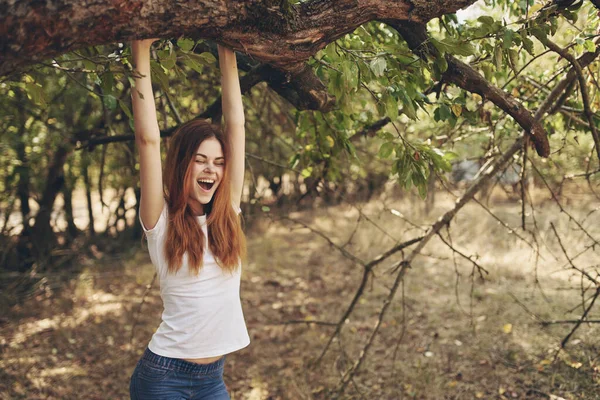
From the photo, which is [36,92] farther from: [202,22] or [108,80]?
[202,22]

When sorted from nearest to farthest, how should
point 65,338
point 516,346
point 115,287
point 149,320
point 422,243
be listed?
point 422,243, point 516,346, point 65,338, point 149,320, point 115,287

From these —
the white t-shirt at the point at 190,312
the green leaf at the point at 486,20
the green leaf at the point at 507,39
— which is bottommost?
the white t-shirt at the point at 190,312

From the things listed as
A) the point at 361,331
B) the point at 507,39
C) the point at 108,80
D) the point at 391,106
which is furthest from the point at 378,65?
the point at 361,331

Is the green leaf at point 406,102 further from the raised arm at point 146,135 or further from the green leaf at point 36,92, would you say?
the green leaf at point 36,92

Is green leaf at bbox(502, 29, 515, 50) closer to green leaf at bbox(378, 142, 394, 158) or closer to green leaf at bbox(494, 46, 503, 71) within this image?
green leaf at bbox(494, 46, 503, 71)

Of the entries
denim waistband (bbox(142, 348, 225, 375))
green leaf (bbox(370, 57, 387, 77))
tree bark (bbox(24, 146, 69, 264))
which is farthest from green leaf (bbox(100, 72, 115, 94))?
tree bark (bbox(24, 146, 69, 264))

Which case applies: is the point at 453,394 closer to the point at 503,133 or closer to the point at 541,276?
the point at 503,133

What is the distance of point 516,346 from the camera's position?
4.16 metres

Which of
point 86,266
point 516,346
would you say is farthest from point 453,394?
point 86,266

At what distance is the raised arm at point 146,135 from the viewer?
1.51 meters

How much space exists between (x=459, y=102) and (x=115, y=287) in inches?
233

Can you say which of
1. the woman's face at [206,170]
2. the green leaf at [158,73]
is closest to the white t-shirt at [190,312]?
the woman's face at [206,170]

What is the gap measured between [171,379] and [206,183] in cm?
75

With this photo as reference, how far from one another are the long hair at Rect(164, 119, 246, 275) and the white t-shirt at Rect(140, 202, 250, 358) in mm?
35
